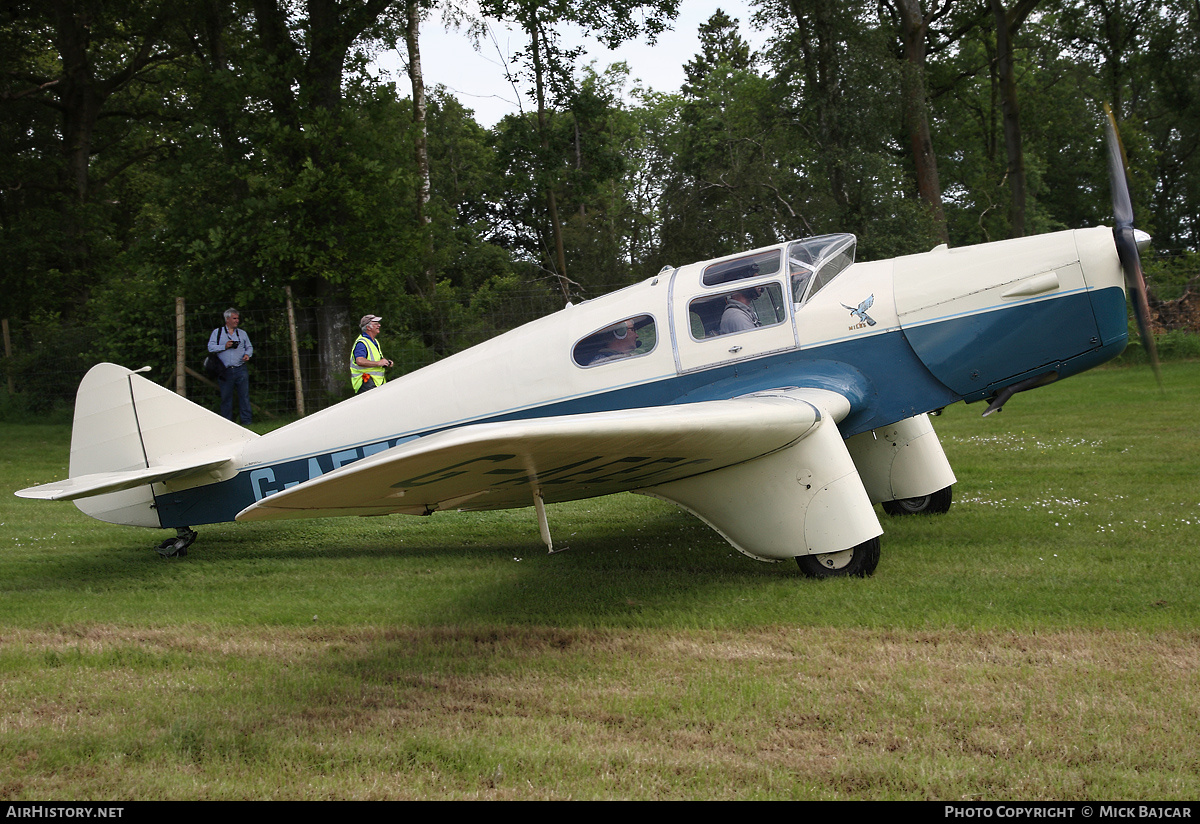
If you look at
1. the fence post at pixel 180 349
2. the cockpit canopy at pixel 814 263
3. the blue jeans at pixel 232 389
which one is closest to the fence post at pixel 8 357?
the fence post at pixel 180 349

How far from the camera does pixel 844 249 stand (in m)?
6.80

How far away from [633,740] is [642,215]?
38454 millimetres

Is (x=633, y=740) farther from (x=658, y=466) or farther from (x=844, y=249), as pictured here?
(x=844, y=249)

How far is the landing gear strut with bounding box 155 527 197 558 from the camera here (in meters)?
7.18

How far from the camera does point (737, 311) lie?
6344 mm

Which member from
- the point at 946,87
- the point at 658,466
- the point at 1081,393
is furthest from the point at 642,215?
the point at 658,466

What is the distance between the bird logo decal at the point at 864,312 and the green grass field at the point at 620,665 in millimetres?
1675

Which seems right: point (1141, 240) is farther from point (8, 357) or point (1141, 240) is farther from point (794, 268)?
point (8, 357)

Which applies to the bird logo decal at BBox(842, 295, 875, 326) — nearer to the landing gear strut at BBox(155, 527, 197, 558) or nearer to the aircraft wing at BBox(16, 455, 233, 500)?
the aircraft wing at BBox(16, 455, 233, 500)

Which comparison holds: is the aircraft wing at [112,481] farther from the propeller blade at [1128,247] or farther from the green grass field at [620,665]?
the propeller blade at [1128,247]

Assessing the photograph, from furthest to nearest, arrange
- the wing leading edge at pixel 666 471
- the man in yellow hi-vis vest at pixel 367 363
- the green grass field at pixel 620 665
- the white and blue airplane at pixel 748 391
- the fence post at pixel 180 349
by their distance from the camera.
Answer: the fence post at pixel 180 349
the man in yellow hi-vis vest at pixel 367 363
the white and blue airplane at pixel 748 391
the wing leading edge at pixel 666 471
the green grass field at pixel 620 665

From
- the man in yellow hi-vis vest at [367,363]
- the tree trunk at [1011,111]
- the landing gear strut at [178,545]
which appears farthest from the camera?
the tree trunk at [1011,111]

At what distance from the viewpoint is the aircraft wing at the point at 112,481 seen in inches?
219

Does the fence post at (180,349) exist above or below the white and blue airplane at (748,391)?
above
